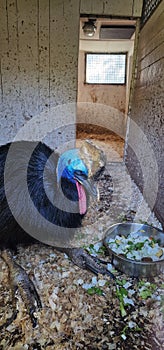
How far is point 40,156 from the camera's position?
155cm

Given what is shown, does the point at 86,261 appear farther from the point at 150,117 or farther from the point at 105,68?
the point at 105,68

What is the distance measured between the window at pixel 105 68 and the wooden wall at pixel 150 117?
283 cm

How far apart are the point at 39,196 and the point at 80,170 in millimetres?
257

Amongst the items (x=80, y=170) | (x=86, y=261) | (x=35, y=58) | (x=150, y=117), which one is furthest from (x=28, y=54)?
(x=86, y=261)

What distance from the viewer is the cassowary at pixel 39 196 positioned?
4.61ft

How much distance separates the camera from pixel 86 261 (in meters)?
1.58

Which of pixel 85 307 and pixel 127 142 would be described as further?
pixel 127 142

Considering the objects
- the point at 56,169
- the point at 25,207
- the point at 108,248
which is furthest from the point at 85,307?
the point at 56,169

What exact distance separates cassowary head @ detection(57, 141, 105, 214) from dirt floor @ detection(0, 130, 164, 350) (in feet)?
1.43

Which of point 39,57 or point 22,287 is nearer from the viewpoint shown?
point 22,287

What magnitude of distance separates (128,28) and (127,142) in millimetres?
1908

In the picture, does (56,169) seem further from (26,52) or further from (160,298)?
(26,52)

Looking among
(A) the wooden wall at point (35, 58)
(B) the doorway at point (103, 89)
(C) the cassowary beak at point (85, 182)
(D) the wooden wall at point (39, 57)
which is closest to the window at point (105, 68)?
(B) the doorway at point (103, 89)

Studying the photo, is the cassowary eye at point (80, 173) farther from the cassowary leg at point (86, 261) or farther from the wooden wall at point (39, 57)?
the wooden wall at point (39, 57)
